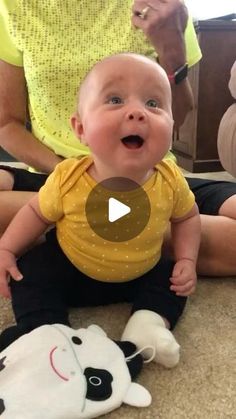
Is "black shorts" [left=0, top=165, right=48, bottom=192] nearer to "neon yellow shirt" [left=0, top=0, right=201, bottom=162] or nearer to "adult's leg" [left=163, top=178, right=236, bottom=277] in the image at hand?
"neon yellow shirt" [left=0, top=0, right=201, bottom=162]

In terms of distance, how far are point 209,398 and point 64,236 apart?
0.28m

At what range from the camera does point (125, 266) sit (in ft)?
2.22

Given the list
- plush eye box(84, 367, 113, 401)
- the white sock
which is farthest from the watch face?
plush eye box(84, 367, 113, 401)

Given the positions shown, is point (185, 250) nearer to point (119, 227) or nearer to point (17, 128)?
point (119, 227)

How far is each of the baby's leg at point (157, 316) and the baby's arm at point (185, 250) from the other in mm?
15

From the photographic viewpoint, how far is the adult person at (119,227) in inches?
23.9

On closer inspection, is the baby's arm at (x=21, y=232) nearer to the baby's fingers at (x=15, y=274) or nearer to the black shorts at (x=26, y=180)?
the baby's fingers at (x=15, y=274)

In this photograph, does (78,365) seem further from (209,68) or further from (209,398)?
(209,68)

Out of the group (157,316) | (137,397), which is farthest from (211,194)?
(137,397)

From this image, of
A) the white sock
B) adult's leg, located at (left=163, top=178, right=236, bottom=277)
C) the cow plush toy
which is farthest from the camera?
adult's leg, located at (left=163, top=178, right=236, bottom=277)

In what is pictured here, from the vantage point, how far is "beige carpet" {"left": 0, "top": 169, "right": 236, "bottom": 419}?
1.71ft

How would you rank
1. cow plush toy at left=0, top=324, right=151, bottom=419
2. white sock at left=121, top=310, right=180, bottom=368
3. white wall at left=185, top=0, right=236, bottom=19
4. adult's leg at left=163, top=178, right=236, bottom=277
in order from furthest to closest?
1. white wall at left=185, top=0, right=236, bottom=19
2. adult's leg at left=163, top=178, right=236, bottom=277
3. white sock at left=121, top=310, right=180, bottom=368
4. cow plush toy at left=0, top=324, right=151, bottom=419

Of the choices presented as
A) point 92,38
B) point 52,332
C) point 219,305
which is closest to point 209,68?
point 92,38

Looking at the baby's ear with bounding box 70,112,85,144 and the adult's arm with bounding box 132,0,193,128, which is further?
the adult's arm with bounding box 132,0,193,128
